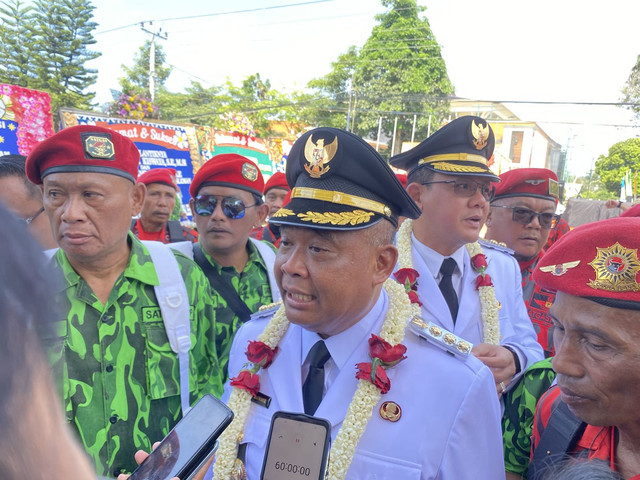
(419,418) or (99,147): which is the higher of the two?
(99,147)

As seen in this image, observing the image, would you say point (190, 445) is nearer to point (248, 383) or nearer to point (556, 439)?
point (248, 383)

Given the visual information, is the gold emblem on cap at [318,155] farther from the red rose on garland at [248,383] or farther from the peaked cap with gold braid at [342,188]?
the red rose on garland at [248,383]

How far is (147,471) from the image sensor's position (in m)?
1.31

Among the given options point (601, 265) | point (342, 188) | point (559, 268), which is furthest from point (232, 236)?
point (601, 265)

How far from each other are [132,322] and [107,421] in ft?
1.62

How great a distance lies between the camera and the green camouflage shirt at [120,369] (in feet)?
7.21

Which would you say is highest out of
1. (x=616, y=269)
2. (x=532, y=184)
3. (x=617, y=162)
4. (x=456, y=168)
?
(x=617, y=162)

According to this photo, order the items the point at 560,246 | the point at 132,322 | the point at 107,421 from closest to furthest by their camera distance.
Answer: the point at 560,246
the point at 107,421
the point at 132,322

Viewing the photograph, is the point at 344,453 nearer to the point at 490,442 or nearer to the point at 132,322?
the point at 490,442

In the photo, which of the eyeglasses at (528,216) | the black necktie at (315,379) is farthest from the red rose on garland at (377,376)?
the eyeglasses at (528,216)

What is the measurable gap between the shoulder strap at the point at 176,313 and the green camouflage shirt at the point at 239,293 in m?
Result: 0.60

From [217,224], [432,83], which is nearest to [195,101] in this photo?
[432,83]

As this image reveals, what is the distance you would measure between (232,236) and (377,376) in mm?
2296

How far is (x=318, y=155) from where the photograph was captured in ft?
5.95
